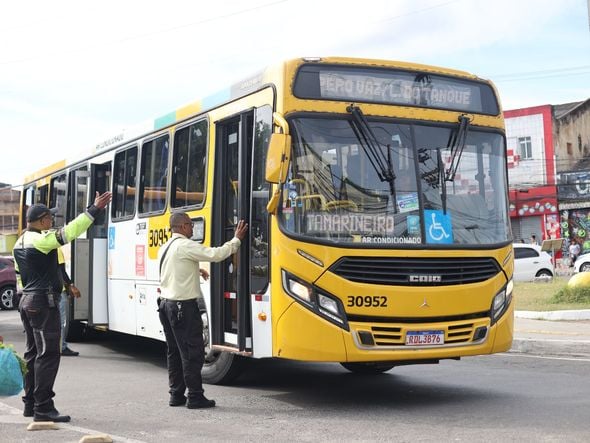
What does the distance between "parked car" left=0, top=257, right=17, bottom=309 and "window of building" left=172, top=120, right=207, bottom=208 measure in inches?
602

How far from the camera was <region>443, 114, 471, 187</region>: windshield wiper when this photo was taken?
8086mm

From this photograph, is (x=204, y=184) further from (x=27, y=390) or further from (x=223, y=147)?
(x=27, y=390)

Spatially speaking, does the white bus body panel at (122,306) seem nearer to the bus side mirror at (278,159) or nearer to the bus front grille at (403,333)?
the bus side mirror at (278,159)

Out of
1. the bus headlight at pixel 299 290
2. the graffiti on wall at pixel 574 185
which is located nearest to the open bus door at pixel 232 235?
the bus headlight at pixel 299 290

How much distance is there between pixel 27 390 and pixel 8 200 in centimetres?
6943

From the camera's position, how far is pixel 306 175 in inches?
298

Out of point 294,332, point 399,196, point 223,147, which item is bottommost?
point 294,332

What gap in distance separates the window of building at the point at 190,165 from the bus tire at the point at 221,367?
1673 millimetres

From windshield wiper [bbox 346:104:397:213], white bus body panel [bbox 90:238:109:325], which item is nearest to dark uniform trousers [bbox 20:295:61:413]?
windshield wiper [bbox 346:104:397:213]

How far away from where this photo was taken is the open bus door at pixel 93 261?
12094 millimetres

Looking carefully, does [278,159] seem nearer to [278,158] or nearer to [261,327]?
[278,158]

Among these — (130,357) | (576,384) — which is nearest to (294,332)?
(576,384)

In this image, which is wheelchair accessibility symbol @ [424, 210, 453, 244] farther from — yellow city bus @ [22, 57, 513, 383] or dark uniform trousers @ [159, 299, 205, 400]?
dark uniform trousers @ [159, 299, 205, 400]

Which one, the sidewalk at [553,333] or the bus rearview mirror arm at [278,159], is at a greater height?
the bus rearview mirror arm at [278,159]
